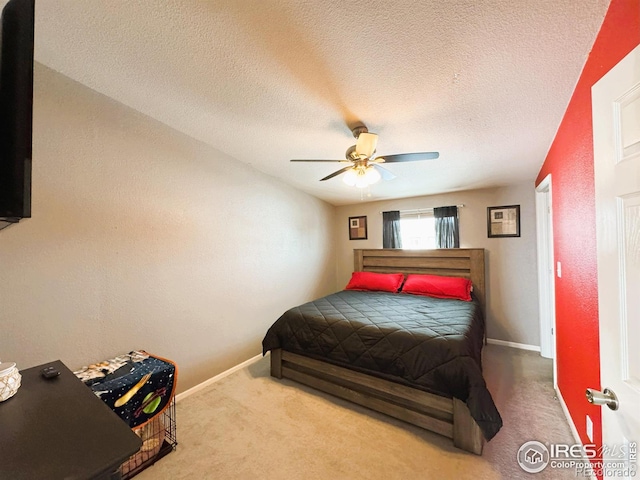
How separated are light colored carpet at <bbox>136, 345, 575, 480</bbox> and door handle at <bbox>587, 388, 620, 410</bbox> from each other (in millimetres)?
1170

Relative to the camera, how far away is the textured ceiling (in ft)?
3.58

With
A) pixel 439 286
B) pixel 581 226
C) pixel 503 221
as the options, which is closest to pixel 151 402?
pixel 581 226

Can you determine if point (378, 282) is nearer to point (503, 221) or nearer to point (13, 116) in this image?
point (503, 221)

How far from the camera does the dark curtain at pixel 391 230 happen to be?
3990mm

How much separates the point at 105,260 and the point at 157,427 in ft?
4.01

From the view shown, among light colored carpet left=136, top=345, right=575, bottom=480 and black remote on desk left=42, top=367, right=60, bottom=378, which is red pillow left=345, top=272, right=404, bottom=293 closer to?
light colored carpet left=136, top=345, right=575, bottom=480

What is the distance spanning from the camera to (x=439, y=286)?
10.5 feet

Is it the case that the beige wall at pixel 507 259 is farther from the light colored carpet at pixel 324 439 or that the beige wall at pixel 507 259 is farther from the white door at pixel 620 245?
the white door at pixel 620 245

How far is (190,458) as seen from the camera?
1592mm

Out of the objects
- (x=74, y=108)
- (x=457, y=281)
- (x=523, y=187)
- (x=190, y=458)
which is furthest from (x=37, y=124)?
(x=523, y=187)

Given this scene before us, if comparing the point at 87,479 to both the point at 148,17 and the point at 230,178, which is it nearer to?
the point at 148,17

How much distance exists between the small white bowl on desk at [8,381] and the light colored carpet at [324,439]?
0.97m

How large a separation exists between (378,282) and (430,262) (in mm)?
829

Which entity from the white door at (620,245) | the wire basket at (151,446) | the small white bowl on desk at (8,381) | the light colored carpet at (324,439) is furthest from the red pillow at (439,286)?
the small white bowl on desk at (8,381)
